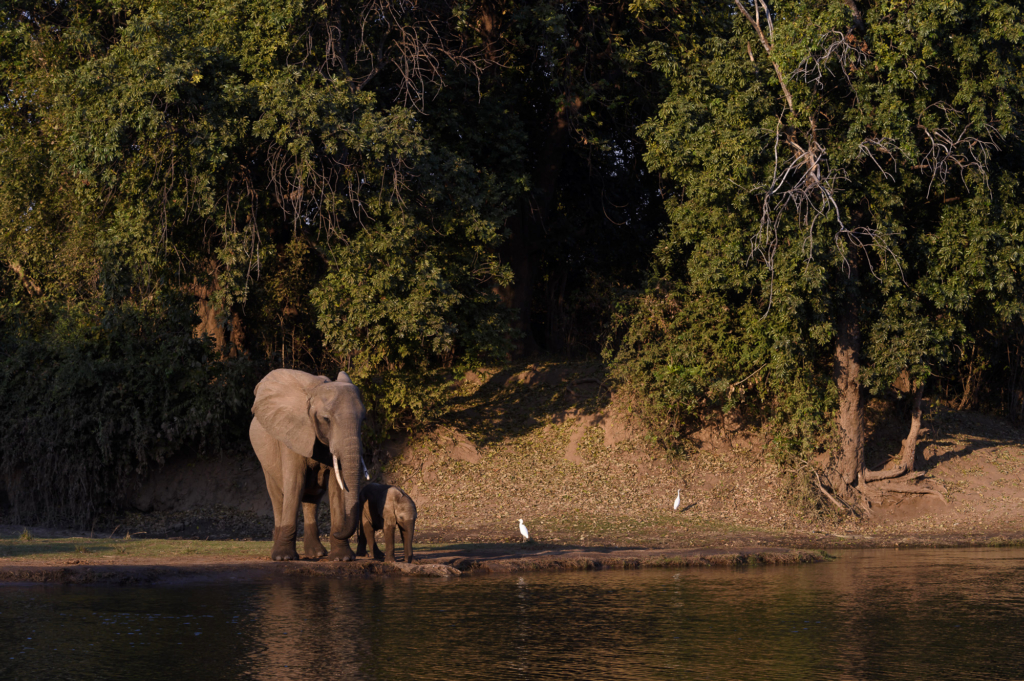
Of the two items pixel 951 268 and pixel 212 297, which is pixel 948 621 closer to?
pixel 951 268

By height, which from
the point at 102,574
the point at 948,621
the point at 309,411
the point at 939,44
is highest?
the point at 939,44

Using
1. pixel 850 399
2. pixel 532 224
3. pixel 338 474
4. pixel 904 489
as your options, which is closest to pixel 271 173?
pixel 338 474

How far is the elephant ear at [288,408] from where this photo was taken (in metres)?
16.0

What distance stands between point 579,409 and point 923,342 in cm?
836

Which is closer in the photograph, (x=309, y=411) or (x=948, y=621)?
(x=948, y=621)

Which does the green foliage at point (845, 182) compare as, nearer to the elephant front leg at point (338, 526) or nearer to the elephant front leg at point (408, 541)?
the elephant front leg at point (408, 541)

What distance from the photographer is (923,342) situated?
71.6 ft

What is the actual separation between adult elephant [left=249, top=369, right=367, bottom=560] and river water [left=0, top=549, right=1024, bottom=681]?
1349mm

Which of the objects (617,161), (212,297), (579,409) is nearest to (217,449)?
(212,297)

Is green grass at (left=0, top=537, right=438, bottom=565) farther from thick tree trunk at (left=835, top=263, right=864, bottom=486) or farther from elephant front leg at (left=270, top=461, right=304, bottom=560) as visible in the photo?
thick tree trunk at (left=835, top=263, right=864, bottom=486)

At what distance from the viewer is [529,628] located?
11.3 metres

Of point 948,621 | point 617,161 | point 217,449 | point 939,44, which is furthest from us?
point 617,161

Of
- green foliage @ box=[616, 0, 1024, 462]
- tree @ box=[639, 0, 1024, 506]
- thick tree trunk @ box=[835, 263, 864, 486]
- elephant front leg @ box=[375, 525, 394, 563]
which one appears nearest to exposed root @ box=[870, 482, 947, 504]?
tree @ box=[639, 0, 1024, 506]

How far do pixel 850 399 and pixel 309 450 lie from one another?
13.1 m
